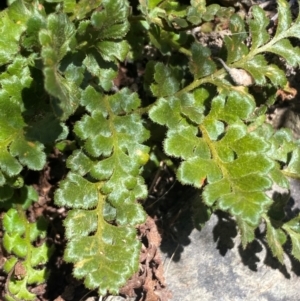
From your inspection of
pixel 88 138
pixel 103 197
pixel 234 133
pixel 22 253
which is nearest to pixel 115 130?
pixel 88 138

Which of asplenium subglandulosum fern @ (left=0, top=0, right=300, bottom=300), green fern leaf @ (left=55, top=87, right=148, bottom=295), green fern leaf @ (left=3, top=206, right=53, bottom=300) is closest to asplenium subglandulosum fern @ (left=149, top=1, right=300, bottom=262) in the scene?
asplenium subglandulosum fern @ (left=0, top=0, right=300, bottom=300)

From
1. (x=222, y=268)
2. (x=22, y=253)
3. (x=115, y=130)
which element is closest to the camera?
Answer: (x=115, y=130)

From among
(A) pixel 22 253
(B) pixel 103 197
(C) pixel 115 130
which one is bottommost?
(A) pixel 22 253

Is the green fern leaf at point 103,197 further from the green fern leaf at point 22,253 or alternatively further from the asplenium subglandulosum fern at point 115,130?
the green fern leaf at point 22,253

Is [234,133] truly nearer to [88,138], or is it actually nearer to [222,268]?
[88,138]

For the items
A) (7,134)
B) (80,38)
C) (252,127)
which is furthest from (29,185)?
(252,127)

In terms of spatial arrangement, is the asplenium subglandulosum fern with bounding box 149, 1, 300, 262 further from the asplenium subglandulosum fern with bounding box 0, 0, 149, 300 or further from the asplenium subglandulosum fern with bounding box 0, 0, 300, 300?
the asplenium subglandulosum fern with bounding box 0, 0, 149, 300

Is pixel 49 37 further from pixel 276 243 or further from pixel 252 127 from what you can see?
pixel 276 243

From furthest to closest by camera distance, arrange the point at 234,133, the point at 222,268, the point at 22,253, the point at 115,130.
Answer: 1. the point at 222,268
2. the point at 22,253
3. the point at 115,130
4. the point at 234,133

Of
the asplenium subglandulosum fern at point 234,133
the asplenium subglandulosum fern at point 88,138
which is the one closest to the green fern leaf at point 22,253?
the asplenium subglandulosum fern at point 88,138
